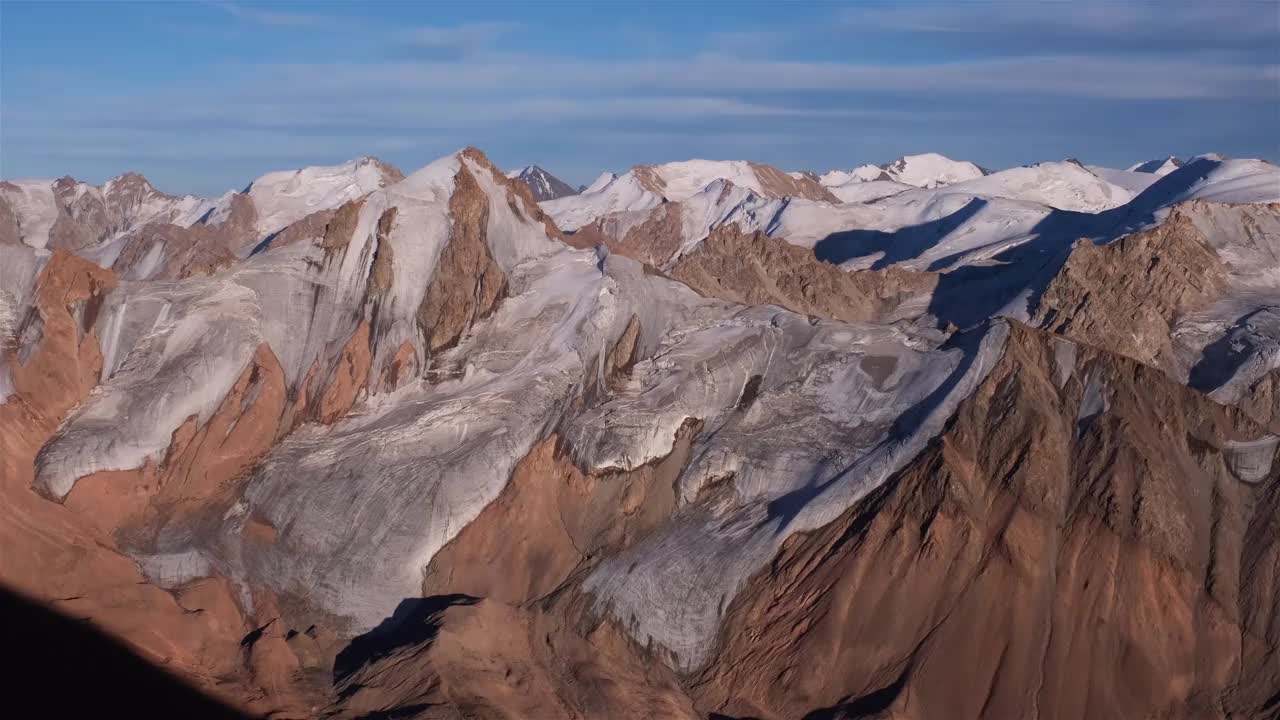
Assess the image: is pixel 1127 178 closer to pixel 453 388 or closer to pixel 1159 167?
pixel 1159 167

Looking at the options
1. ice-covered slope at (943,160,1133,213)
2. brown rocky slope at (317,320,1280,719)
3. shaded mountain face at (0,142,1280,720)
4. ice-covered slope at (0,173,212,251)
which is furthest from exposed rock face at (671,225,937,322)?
ice-covered slope at (0,173,212,251)

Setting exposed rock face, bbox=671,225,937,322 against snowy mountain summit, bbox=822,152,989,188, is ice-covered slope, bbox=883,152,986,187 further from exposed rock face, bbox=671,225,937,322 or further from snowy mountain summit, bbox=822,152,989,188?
exposed rock face, bbox=671,225,937,322

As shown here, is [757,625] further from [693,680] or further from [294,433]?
[294,433]

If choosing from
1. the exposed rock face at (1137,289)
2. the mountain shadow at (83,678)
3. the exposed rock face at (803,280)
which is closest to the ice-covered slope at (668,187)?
the exposed rock face at (803,280)

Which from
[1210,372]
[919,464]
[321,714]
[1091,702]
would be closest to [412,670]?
[321,714]

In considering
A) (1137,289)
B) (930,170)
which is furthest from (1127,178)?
(1137,289)
